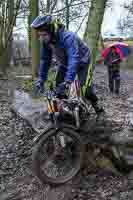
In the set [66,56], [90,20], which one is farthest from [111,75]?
[66,56]

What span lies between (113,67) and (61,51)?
8842 millimetres

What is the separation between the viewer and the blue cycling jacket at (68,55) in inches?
202

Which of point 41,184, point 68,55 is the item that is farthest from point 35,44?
point 41,184

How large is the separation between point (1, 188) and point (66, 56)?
2049 mm

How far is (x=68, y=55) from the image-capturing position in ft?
17.2

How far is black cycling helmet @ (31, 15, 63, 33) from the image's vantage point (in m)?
5.00

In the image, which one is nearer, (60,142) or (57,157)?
(60,142)

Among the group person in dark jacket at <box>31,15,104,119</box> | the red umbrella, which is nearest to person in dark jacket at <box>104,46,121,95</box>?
the red umbrella

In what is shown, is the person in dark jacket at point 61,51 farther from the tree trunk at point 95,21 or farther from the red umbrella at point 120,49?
the red umbrella at point 120,49

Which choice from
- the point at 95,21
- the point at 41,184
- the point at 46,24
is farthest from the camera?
the point at 95,21

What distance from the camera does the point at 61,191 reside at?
5195mm

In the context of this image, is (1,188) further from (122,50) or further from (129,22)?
(129,22)

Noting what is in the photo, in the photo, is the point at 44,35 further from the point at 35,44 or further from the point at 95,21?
the point at 35,44

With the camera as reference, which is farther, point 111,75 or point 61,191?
point 111,75
